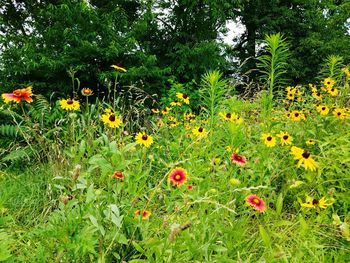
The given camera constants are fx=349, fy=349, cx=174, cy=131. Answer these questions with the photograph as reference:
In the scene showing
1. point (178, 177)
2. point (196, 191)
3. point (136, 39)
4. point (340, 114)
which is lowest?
point (196, 191)

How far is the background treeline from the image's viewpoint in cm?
547

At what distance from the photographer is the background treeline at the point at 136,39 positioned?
215 inches

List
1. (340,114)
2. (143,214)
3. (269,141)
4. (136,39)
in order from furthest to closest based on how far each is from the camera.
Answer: (136,39) → (340,114) → (269,141) → (143,214)

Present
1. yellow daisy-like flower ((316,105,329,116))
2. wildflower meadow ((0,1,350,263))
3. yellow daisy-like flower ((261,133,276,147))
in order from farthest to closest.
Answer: yellow daisy-like flower ((316,105,329,116)) < yellow daisy-like flower ((261,133,276,147)) < wildflower meadow ((0,1,350,263))

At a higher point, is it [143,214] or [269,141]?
[269,141]

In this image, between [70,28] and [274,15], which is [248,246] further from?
[274,15]

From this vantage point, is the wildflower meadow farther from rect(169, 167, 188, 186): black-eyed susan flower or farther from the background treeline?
the background treeline

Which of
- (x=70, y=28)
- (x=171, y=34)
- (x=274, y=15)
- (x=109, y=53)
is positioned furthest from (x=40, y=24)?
(x=274, y=15)

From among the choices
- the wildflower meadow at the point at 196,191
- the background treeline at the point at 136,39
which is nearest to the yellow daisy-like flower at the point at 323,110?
the wildflower meadow at the point at 196,191

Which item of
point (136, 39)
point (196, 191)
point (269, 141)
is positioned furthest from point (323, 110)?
point (136, 39)

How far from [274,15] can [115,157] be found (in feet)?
41.5

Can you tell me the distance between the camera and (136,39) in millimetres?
6840

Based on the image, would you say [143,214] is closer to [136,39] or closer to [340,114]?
[340,114]

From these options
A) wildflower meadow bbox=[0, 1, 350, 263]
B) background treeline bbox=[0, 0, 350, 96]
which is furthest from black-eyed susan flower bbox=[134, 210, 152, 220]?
background treeline bbox=[0, 0, 350, 96]
